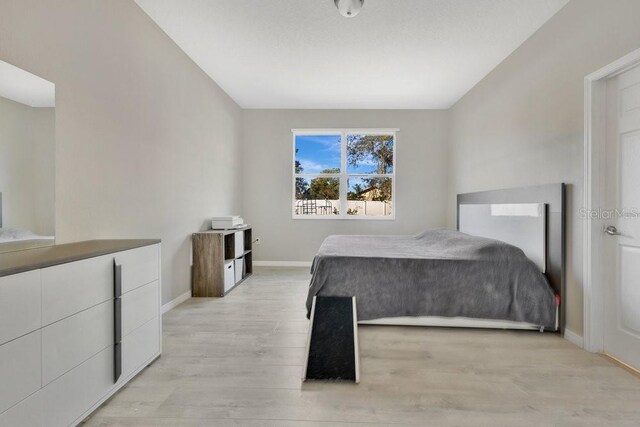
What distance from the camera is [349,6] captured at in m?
2.33

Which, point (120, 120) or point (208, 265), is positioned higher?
point (120, 120)

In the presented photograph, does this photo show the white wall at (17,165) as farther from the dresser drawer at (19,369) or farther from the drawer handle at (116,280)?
the dresser drawer at (19,369)

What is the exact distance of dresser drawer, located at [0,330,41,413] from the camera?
107 cm

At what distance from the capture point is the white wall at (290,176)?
16.5ft

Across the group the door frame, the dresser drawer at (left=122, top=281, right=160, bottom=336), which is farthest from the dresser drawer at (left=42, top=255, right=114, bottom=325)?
the door frame

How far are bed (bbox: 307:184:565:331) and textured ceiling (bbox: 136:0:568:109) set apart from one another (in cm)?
155

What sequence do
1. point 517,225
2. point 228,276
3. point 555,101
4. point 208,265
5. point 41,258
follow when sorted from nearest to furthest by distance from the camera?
point 41,258 < point 555,101 < point 517,225 < point 208,265 < point 228,276

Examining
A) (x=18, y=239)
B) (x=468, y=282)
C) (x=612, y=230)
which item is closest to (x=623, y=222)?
(x=612, y=230)

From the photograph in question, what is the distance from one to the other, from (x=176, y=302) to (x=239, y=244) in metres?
1.16

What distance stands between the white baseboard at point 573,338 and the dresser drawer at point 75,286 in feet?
10.2

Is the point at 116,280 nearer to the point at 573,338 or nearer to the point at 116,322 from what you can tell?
the point at 116,322

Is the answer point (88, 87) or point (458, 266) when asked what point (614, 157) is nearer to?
point (458, 266)

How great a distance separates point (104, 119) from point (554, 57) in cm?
355

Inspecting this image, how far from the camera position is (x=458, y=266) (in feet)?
8.23
